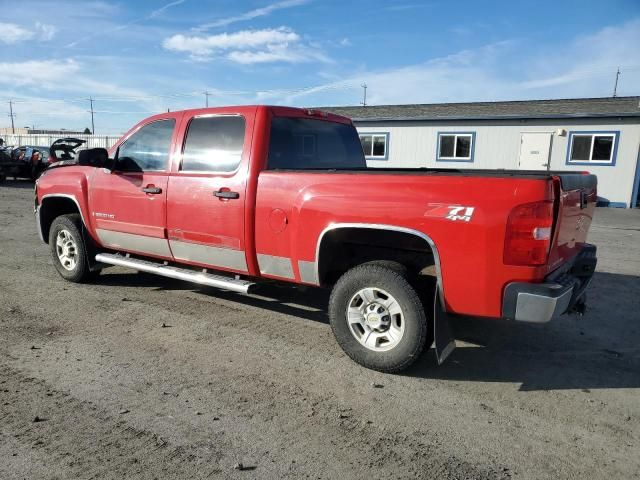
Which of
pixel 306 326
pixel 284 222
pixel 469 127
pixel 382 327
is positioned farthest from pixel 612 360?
pixel 469 127

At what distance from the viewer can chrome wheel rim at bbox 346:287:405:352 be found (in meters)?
3.65

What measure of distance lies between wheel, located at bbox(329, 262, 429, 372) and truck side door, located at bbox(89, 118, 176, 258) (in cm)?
218

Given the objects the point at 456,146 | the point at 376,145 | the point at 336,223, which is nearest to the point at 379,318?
the point at 336,223

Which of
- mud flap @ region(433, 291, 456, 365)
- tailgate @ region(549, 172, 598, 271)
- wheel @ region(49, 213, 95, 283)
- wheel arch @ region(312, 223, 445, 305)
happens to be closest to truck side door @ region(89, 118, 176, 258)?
wheel @ region(49, 213, 95, 283)

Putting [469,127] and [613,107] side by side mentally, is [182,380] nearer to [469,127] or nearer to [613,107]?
[469,127]

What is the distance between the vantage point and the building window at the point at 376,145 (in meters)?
22.6

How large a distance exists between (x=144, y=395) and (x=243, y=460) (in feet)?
3.40

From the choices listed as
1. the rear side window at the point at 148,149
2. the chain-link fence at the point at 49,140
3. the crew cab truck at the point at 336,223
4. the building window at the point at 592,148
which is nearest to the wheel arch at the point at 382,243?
the crew cab truck at the point at 336,223

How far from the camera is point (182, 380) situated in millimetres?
3502

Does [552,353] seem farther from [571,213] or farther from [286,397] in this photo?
[286,397]

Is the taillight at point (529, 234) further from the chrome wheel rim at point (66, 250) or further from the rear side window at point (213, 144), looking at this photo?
the chrome wheel rim at point (66, 250)

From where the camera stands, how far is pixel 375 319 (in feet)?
12.1

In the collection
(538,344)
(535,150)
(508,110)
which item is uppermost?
(508,110)

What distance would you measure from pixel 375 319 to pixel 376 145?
19986 mm
